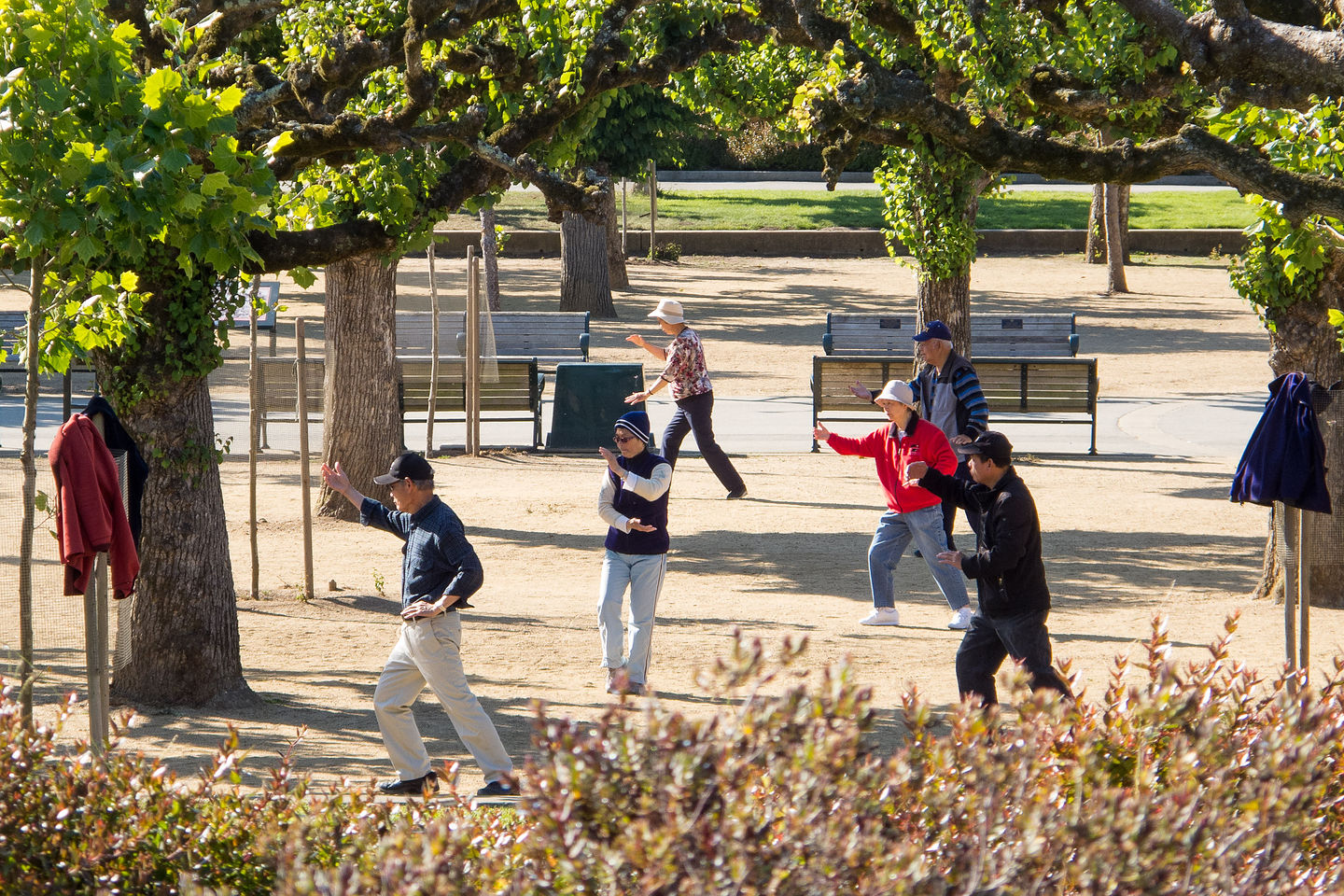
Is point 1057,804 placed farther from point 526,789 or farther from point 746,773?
point 526,789

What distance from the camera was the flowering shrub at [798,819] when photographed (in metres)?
2.79

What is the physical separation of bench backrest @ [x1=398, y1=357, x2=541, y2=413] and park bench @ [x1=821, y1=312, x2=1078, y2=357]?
12.2ft

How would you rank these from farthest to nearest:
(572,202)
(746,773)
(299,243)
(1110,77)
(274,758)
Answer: (1110,77) < (572,202) < (299,243) < (274,758) < (746,773)

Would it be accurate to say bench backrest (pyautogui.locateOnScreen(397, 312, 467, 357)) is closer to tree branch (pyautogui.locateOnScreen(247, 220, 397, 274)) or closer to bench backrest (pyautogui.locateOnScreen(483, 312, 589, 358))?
bench backrest (pyautogui.locateOnScreen(483, 312, 589, 358))

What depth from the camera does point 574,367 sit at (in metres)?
15.6

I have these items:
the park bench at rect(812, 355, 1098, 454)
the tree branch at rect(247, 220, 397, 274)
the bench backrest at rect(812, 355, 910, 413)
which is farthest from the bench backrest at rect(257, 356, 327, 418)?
the tree branch at rect(247, 220, 397, 274)

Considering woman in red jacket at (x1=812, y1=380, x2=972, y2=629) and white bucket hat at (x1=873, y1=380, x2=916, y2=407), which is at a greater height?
white bucket hat at (x1=873, y1=380, x2=916, y2=407)

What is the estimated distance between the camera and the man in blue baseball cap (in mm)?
7520

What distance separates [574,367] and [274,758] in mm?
9296

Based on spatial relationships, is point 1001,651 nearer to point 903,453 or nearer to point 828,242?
point 903,453

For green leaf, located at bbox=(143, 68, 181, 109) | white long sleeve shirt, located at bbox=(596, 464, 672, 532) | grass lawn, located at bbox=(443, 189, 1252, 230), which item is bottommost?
white long sleeve shirt, located at bbox=(596, 464, 672, 532)

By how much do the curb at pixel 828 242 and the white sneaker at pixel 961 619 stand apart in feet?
94.5

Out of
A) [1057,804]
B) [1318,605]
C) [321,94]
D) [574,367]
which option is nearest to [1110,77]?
[1318,605]

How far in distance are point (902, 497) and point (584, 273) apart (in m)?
19.3
